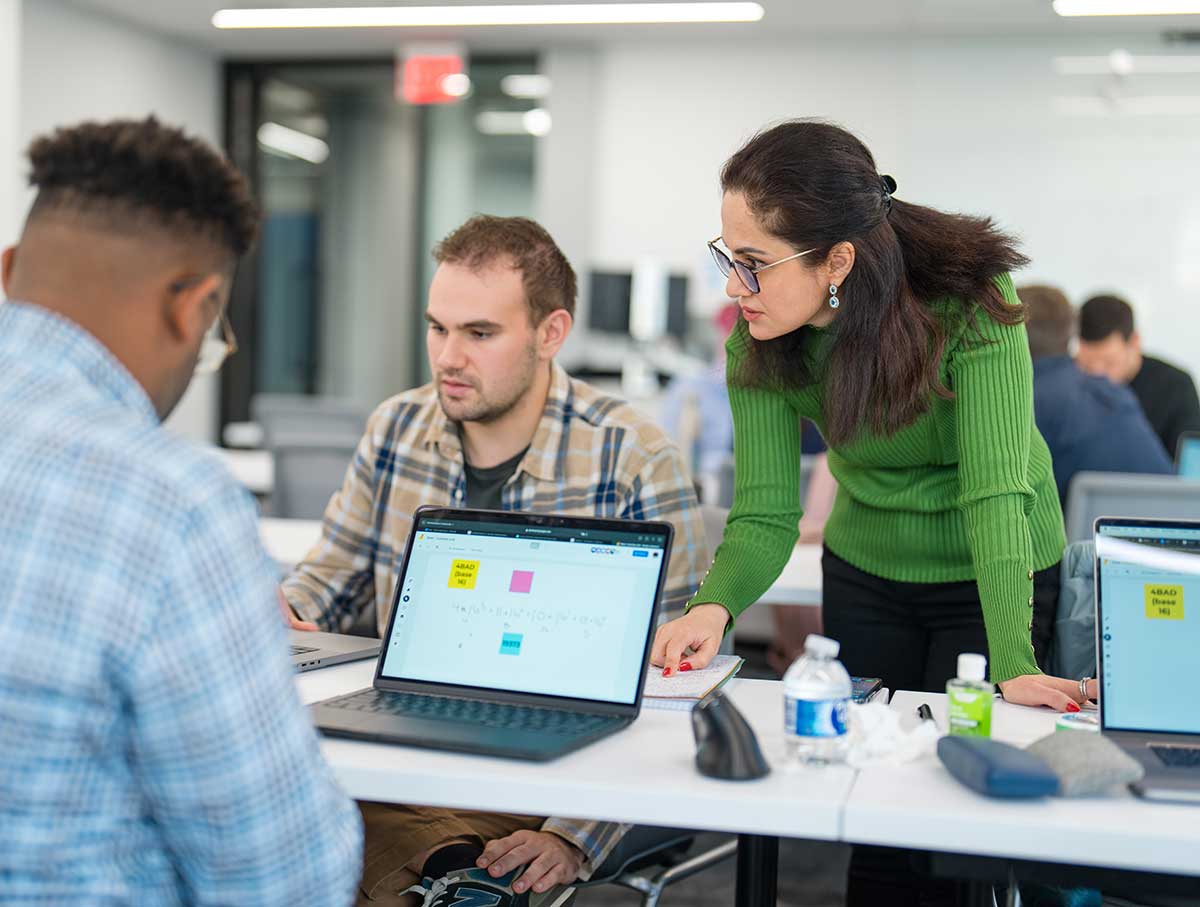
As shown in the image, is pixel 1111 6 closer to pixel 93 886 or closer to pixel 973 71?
pixel 973 71

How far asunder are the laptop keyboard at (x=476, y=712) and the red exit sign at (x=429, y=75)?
7.40 metres

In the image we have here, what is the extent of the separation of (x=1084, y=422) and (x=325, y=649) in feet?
8.37

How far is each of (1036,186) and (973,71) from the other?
80cm

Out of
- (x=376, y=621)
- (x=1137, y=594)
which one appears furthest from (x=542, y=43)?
(x=1137, y=594)

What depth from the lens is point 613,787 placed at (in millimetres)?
1370

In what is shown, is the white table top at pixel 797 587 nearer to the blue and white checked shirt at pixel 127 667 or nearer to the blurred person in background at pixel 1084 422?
the blurred person in background at pixel 1084 422

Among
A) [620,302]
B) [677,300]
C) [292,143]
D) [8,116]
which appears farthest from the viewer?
[292,143]

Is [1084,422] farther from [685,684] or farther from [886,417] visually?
[685,684]

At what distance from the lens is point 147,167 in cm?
112

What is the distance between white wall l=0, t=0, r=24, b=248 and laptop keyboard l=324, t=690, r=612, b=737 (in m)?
5.87

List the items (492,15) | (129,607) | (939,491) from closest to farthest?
(129,607)
(939,491)
(492,15)

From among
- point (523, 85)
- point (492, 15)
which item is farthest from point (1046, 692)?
point (523, 85)

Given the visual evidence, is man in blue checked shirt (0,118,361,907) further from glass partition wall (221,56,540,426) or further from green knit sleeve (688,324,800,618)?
glass partition wall (221,56,540,426)

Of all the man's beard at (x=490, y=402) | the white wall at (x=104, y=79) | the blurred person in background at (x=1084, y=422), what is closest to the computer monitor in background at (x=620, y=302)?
the white wall at (x=104, y=79)
